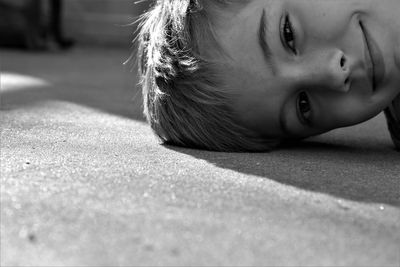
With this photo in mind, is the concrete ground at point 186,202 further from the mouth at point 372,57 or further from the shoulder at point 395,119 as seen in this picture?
the mouth at point 372,57

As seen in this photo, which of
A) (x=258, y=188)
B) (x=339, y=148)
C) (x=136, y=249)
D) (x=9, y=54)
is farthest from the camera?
(x=9, y=54)

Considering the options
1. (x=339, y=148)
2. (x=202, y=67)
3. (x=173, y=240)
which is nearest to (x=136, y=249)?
(x=173, y=240)

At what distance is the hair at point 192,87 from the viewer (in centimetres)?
108

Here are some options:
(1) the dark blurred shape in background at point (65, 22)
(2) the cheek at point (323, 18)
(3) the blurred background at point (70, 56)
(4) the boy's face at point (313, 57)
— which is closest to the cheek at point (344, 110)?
(4) the boy's face at point (313, 57)

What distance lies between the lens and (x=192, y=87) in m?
1.11

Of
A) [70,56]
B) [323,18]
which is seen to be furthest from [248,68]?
[70,56]

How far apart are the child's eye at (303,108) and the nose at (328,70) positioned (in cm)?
5

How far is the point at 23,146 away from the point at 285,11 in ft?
1.49

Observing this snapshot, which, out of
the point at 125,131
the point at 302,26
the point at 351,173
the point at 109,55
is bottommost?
the point at 109,55

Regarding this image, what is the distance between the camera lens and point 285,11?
1049 mm

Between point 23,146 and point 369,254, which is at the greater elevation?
point 369,254

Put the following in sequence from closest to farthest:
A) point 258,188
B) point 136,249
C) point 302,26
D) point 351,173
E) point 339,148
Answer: point 136,249
point 258,188
point 351,173
point 302,26
point 339,148

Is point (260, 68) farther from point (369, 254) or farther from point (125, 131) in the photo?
point (369, 254)

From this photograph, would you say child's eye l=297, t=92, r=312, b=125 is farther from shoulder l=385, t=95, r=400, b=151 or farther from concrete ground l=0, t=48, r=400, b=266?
shoulder l=385, t=95, r=400, b=151
